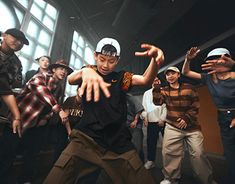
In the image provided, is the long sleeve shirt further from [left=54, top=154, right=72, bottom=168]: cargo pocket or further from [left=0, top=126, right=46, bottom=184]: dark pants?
[left=54, top=154, right=72, bottom=168]: cargo pocket

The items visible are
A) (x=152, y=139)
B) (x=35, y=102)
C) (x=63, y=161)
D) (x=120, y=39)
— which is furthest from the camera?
(x=120, y=39)

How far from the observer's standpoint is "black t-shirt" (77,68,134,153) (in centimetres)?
103

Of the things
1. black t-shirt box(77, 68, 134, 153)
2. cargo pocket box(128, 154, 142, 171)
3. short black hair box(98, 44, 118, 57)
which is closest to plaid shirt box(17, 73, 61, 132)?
black t-shirt box(77, 68, 134, 153)

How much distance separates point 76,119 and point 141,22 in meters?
2.82

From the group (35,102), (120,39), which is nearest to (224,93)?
(35,102)

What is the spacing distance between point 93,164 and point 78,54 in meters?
4.20

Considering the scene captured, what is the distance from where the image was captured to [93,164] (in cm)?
100

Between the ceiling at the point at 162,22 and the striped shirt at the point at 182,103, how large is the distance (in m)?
1.32

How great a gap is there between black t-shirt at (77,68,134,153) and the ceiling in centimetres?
234

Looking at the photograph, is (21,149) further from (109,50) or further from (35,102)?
(109,50)

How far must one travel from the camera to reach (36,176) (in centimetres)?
191

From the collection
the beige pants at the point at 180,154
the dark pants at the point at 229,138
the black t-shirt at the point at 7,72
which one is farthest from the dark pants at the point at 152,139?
the black t-shirt at the point at 7,72

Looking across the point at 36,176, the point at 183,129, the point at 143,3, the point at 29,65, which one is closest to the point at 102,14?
the point at 143,3

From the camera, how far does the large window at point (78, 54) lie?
4.50 metres
